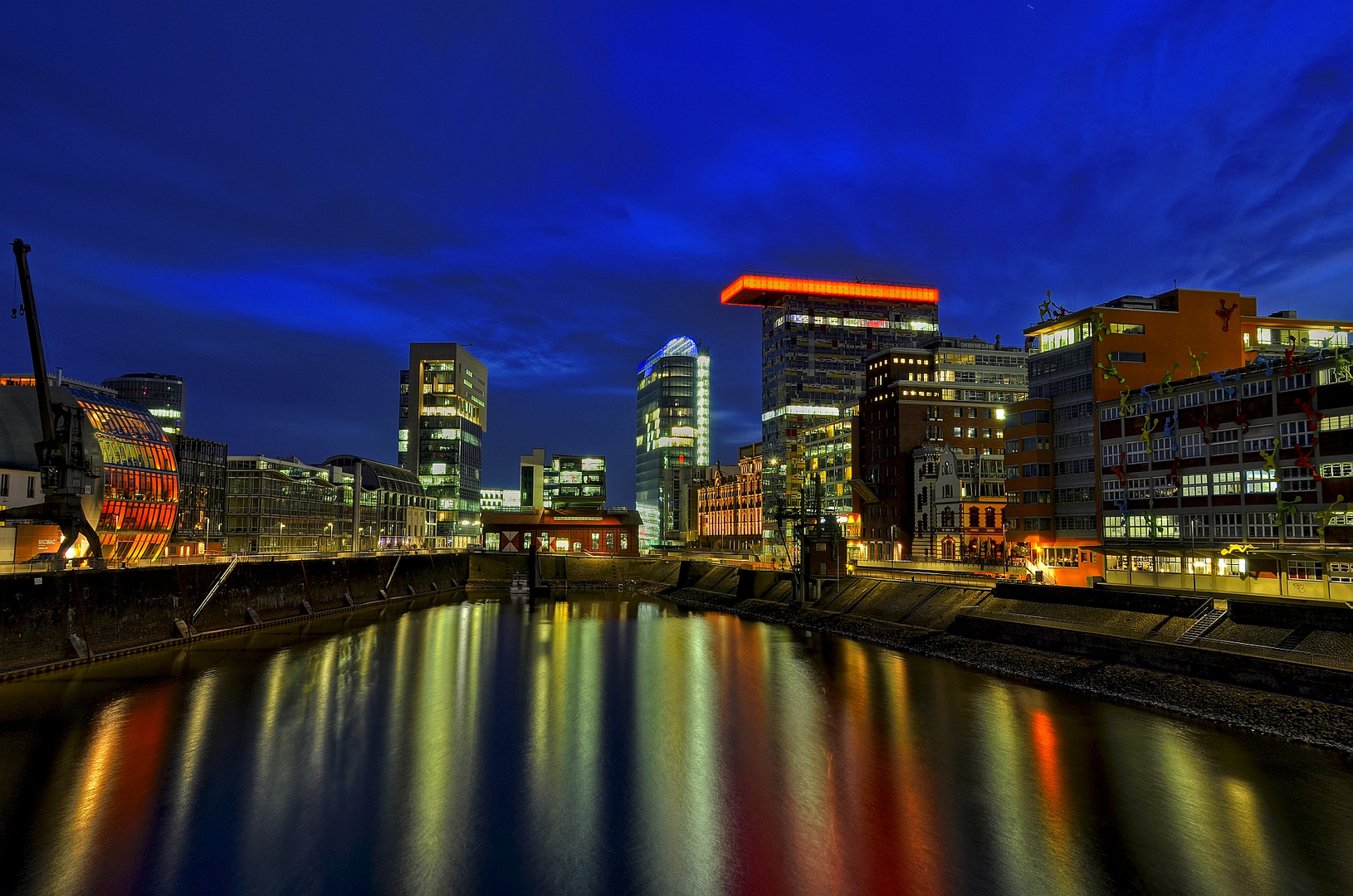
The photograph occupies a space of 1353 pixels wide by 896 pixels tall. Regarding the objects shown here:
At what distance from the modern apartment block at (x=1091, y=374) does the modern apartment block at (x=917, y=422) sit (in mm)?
34305

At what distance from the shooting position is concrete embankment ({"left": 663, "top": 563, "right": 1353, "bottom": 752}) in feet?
121

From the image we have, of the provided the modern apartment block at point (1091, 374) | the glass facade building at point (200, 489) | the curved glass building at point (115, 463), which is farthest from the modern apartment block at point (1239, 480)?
the glass facade building at point (200, 489)

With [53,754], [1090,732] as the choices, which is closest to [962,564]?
[1090,732]

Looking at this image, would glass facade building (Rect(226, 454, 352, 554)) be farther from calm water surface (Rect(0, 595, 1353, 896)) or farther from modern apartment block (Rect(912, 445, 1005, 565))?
modern apartment block (Rect(912, 445, 1005, 565))

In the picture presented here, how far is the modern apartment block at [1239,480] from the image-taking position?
5138cm

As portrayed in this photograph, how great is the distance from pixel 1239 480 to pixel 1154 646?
2421cm

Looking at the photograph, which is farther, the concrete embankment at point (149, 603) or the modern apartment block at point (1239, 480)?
the modern apartment block at point (1239, 480)

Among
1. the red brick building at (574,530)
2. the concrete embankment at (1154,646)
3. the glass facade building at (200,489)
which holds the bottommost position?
the concrete embankment at (1154,646)

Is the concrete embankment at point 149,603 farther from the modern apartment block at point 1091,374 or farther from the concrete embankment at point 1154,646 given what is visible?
the modern apartment block at point 1091,374

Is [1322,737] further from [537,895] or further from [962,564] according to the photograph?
[962,564]

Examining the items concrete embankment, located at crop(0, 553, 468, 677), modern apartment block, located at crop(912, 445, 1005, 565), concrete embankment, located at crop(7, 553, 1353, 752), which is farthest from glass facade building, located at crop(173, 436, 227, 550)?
modern apartment block, located at crop(912, 445, 1005, 565)

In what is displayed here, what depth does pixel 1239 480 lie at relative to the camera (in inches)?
2395

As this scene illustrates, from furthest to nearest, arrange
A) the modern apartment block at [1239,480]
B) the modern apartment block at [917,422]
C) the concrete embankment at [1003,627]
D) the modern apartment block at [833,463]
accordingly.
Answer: the modern apartment block at [833,463]
the modern apartment block at [917,422]
the modern apartment block at [1239,480]
the concrete embankment at [1003,627]

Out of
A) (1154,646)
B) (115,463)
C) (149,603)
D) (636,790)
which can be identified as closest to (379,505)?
(115,463)
